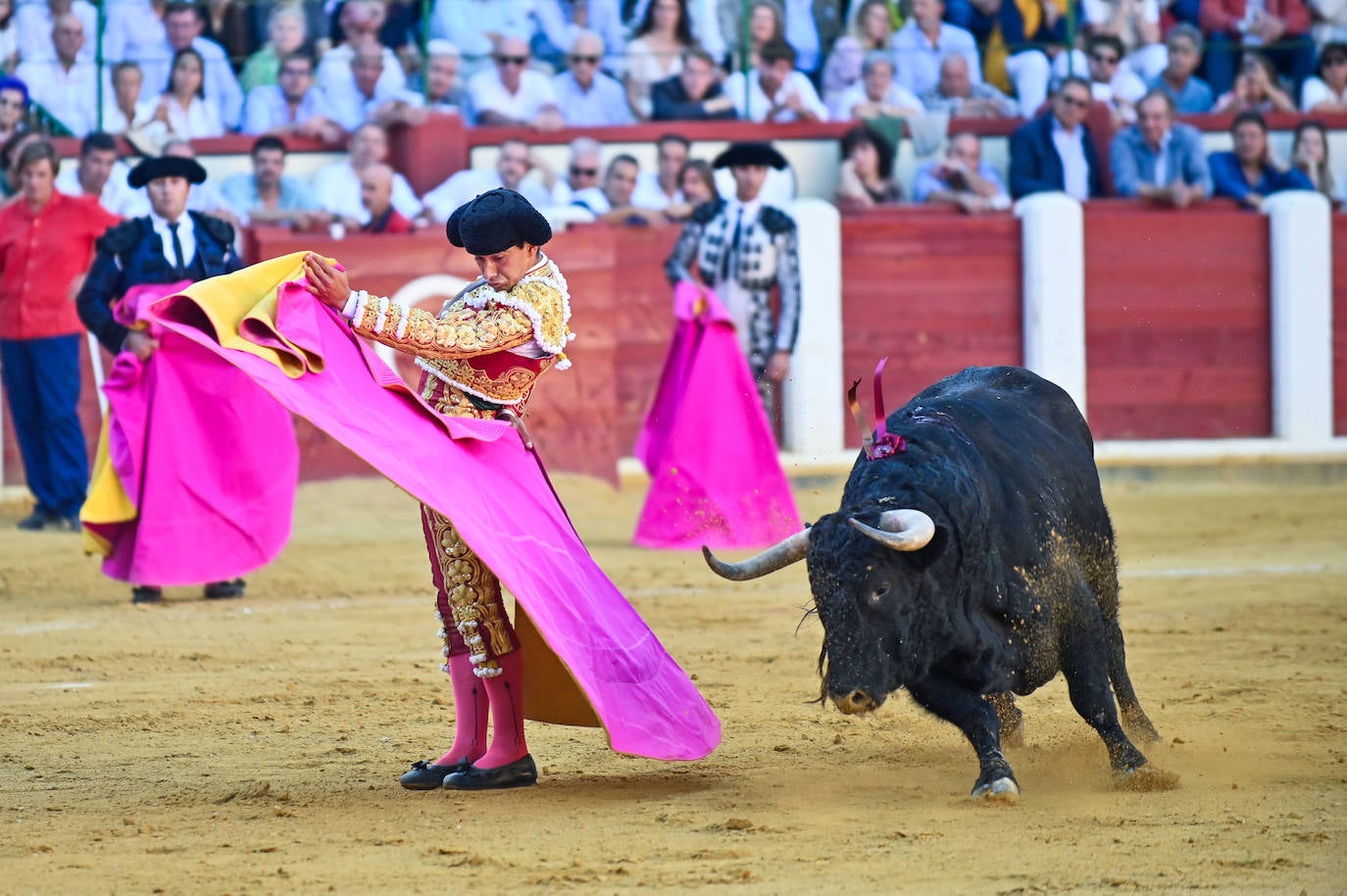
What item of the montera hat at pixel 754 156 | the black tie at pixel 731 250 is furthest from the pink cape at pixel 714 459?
the montera hat at pixel 754 156

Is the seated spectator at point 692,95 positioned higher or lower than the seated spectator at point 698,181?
higher

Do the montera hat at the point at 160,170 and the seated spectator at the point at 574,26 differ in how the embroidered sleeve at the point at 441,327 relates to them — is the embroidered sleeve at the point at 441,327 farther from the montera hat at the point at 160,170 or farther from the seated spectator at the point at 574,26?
the seated spectator at the point at 574,26

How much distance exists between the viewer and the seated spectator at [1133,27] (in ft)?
35.8

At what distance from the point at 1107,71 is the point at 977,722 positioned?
25.3ft

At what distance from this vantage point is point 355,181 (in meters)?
9.30

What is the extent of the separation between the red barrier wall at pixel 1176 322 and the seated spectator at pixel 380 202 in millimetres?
3437

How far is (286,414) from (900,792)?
3.37 meters

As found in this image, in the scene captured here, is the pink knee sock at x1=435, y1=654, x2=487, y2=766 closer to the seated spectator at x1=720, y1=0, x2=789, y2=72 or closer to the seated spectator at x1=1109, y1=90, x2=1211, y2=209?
the seated spectator at x1=720, y1=0, x2=789, y2=72

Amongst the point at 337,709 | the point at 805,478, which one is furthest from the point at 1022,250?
the point at 337,709

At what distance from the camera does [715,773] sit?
3852 millimetres

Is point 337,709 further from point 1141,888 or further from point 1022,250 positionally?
point 1022,250

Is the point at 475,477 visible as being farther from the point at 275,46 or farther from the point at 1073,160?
the point at 1073,160

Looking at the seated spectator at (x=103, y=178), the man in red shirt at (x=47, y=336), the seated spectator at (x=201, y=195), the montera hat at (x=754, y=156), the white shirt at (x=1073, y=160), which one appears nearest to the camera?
the montera hat at (x=754, y=156)

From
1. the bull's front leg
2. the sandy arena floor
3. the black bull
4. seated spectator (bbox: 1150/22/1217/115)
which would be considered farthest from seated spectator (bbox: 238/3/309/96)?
the bull's front leg
